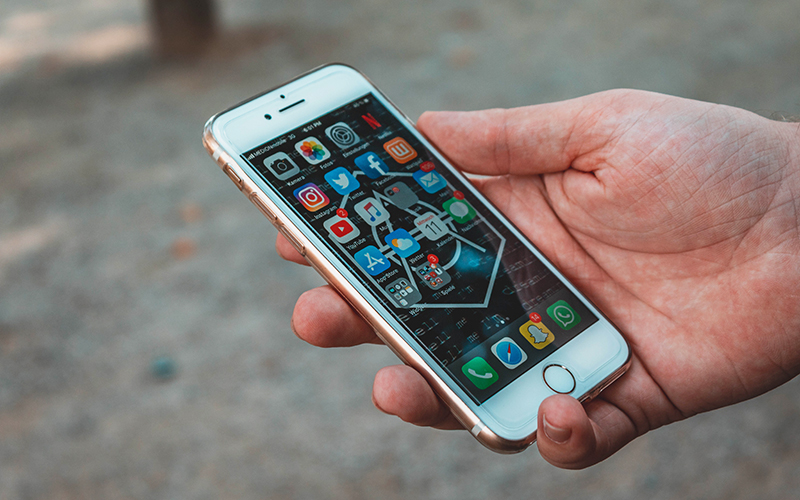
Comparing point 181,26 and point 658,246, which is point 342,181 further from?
point 181,26

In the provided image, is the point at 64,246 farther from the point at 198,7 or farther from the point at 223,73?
the point at 198,7

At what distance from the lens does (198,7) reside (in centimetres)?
312

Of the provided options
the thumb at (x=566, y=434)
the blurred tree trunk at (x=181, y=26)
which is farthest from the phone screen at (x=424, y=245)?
the blurred tree trunk at (x=181, y=26)

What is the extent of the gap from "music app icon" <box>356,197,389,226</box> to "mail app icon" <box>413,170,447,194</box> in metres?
0.13

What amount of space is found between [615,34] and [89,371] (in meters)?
2.86

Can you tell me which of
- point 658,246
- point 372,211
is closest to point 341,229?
point 372,211

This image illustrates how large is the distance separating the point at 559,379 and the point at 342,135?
69 centimetres

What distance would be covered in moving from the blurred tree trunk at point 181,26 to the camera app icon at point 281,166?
210 cm

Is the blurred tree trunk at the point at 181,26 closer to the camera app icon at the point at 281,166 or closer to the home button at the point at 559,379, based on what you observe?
the camera app icon at the point at 281,166

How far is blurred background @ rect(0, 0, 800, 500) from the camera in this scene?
1.85m

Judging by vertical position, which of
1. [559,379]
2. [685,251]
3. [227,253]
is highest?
[685,251]

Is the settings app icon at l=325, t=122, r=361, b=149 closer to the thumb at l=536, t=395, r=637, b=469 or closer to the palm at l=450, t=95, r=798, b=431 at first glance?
the palm at l=450, t=95, r=798, b=431

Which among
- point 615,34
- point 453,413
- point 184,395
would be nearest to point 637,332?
point 453,413

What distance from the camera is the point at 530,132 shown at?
4.67ft
